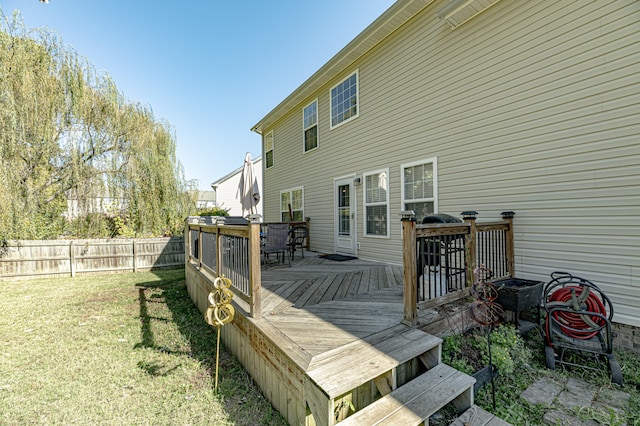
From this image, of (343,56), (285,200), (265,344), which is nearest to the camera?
(265,344)

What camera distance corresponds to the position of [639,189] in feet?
9.09

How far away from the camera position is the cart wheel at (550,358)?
2.63m

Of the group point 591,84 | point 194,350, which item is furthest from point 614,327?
point 194,350

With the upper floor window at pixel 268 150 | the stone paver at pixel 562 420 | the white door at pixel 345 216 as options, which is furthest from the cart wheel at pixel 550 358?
the upper floor window at pixel 268 150

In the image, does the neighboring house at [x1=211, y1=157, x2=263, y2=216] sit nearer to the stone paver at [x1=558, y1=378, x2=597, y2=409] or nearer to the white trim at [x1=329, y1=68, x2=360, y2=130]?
the white trim at [x1=329, y1=68, x2=360, y2=130]

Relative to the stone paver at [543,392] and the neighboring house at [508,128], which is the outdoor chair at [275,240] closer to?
Answer: the neighboring house at [508,128]

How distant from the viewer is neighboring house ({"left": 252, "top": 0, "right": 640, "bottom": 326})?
9.57 ft

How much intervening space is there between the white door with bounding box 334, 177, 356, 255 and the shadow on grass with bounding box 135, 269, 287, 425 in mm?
3604

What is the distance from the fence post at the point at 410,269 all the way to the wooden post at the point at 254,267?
140 cm

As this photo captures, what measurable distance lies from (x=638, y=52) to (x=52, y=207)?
11763 millimetres

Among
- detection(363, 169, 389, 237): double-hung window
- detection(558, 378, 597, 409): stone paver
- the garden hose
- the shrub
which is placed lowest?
detection(558, 378, 597, 409): stone paver

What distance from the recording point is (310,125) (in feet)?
26.9

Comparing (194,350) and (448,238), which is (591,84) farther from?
(194,350)

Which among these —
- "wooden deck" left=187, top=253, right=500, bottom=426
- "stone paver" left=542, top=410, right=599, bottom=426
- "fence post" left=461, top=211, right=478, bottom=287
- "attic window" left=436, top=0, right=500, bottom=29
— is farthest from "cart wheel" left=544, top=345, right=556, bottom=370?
"attic window" left=436, top=0, right=500, bottom=29
